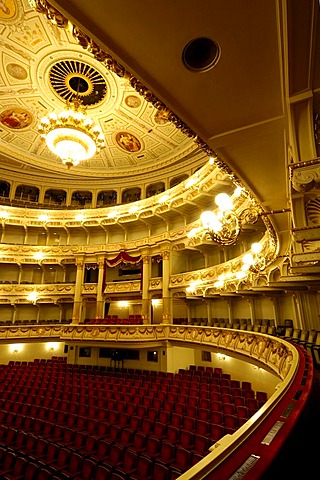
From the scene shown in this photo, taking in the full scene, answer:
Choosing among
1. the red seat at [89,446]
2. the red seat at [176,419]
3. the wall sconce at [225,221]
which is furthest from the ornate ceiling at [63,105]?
the red seat at [89,446]

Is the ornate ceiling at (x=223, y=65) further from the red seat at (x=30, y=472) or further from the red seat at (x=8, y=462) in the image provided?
the red seat at (x=8, y=462)

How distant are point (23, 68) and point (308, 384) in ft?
50.1

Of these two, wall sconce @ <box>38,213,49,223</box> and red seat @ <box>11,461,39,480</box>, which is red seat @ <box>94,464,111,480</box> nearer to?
red seat @ <box>11,461,39,480</box>

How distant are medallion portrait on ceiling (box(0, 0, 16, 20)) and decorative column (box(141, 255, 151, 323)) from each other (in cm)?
1275

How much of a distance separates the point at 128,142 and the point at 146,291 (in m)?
9.38

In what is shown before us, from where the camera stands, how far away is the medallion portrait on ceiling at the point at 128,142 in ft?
53.2

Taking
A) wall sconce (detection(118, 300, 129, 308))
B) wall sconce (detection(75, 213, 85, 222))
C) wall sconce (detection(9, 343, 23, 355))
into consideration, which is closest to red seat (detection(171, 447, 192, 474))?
wall sconce (detection(118, 300, 129, 308))

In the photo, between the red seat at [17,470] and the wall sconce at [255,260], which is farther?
the wall sconce at [255,260]

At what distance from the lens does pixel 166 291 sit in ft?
51.4

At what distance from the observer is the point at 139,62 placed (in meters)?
2.27

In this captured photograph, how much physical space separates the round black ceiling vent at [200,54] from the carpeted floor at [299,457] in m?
2.74

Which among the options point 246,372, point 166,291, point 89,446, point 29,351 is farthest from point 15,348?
point 246,372

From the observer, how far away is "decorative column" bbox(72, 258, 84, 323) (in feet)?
55.9

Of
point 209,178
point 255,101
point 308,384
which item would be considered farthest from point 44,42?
point 308,384
